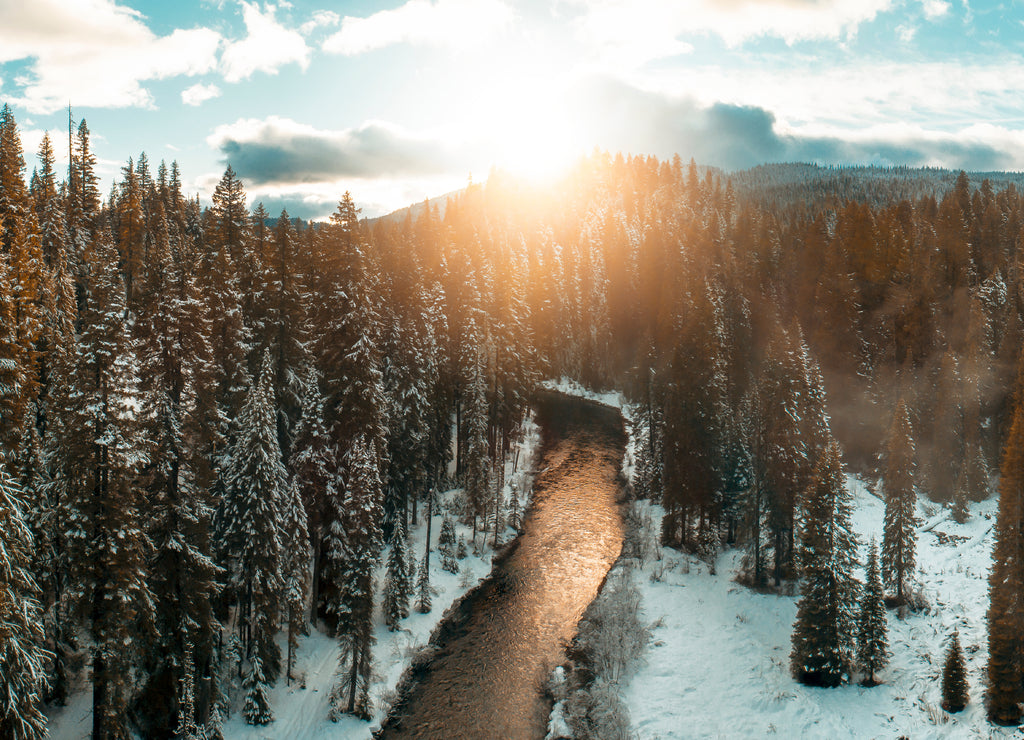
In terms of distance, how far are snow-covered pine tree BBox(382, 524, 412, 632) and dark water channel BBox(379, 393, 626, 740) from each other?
107 inches

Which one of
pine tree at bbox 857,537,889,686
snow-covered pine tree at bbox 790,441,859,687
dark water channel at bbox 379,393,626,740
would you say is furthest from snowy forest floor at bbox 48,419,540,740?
pine tree at bbox 857,537,889,686

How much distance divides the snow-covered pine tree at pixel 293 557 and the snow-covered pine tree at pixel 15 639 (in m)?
11.5

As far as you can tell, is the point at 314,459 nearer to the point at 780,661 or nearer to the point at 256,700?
the point at 256,700

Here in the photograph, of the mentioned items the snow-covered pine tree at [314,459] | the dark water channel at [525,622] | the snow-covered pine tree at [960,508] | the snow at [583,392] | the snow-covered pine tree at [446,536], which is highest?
the snow-covered pine tree at [314,459]

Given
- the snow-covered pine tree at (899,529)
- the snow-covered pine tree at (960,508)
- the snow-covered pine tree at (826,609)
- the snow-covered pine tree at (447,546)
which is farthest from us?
the snow-covered pine tree at (447,546)

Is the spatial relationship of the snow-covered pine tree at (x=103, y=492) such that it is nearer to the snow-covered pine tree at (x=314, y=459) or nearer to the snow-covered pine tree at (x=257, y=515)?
the snow-covered pine tree at (x=257, y=515)

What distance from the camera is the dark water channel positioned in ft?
84.4

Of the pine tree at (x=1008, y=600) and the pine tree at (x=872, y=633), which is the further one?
the pine tree at (x=872, y=633)

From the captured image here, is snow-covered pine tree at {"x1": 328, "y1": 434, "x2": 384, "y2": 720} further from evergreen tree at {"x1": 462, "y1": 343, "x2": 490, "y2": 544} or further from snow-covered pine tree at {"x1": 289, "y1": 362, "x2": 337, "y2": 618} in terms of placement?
evergreen tree at {"x1": 462, "y1": 343, "x2": 490, "y2": 544}

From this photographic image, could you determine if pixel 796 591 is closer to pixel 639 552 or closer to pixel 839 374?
pixel 639 552

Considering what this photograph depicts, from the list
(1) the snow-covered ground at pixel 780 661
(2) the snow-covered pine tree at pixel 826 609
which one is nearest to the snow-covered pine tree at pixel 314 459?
(1) the snow-covered ground at pixel 780 661

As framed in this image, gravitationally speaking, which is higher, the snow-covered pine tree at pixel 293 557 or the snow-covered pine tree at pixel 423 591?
the snow-covered pine tree at pixel 293 557

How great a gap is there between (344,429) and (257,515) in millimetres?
6862

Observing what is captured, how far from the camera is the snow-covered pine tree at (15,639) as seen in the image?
1380 cm
